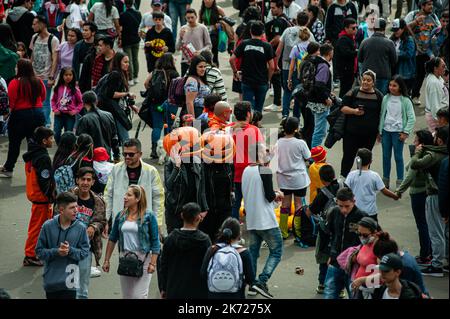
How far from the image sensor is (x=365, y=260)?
1047 cm

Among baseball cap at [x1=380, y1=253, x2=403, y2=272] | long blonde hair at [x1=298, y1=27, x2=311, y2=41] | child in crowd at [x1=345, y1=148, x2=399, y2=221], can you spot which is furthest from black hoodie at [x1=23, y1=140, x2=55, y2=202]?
long blonde hair at [x1=298, y1=27, x2=311, y2=41]

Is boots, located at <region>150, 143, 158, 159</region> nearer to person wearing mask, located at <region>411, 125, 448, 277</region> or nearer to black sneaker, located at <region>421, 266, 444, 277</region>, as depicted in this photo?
person wearing mask, located at <region>411, 125, 448, 277</region>

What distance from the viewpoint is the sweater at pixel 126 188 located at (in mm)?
11914

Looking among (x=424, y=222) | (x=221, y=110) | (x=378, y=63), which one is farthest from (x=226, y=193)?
(x=378, y=63)

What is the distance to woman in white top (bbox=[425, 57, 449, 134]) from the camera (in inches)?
624

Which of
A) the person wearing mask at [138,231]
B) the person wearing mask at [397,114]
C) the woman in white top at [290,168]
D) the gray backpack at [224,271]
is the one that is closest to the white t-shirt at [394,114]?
the person wearing mask at [397,114]

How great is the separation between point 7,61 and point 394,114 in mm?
6365

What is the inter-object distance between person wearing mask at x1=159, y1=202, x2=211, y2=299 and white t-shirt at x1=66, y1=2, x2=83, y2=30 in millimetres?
11109

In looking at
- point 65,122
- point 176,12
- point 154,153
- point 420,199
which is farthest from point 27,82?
point 176,12

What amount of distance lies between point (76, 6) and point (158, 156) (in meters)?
5.43

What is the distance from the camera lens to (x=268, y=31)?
64.0ft

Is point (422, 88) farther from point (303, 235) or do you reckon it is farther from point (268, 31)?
point (303, 235)

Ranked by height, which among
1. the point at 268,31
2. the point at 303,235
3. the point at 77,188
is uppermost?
the point at 268,31

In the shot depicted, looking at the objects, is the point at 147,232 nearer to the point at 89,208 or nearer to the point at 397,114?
the point at 89,208
